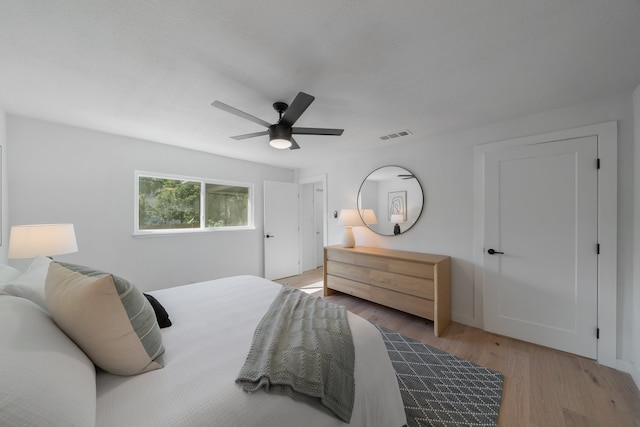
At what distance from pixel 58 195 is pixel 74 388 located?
2925 millimetres

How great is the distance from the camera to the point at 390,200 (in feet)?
10.9

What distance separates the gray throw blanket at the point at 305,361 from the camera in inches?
36.8

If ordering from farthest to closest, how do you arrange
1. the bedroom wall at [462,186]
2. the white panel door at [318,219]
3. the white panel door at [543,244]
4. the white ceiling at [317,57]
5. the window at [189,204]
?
the white panel door at [318,219]
the window at [189,204]
the white panel door at [543,244]
the bedroom wall at [462,186]
the white ceiling at [317,57]

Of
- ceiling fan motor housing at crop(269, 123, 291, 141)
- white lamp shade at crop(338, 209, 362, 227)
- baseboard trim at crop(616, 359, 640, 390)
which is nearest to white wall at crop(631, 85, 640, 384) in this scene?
baseboard trim at crop(616, 359, 640, 390)

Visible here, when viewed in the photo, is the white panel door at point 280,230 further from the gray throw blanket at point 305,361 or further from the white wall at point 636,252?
the white wall at point 636,252

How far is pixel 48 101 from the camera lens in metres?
2.04

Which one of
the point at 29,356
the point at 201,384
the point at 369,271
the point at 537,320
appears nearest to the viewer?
the point at 29,356

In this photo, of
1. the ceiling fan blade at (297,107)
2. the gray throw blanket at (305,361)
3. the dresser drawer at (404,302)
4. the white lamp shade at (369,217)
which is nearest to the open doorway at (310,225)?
the white lamp shade at (369,217)

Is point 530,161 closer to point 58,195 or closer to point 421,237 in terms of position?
point 421,237

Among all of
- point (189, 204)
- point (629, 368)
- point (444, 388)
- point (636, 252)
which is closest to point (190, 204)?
point (189, 204)

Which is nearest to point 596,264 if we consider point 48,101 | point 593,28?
point 593,28

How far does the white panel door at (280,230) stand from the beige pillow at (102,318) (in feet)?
11.0

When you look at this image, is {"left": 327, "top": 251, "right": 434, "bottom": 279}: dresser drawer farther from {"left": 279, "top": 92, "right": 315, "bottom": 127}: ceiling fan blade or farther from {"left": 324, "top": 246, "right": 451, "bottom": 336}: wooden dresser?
{"left": 279, "top": 92, "right": 315, "bottom": 127}: ceiling fan blade

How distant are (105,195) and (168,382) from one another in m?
2.91
